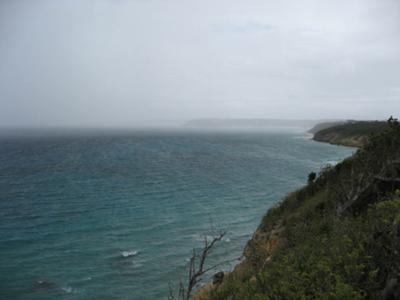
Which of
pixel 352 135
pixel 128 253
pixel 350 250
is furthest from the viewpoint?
pixel 352 135

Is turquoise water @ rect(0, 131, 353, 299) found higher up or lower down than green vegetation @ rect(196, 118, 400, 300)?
lower down

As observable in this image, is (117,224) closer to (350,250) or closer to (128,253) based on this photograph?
(128,253)

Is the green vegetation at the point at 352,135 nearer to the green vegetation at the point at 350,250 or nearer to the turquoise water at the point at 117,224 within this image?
the turquoise water at the point at 117,224

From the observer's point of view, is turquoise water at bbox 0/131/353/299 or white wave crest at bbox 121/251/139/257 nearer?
A: turquoise water at bbox 0/131/353/299

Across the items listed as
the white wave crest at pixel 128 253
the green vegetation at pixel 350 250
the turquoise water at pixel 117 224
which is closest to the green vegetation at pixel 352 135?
the turquoise water at pixel 117 224

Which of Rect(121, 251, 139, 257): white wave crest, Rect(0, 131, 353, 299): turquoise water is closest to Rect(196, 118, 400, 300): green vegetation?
Rect(0, 131, 353, 299): turquoise water

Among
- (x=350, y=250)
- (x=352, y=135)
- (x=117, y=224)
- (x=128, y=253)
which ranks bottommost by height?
(x=128, y=253)

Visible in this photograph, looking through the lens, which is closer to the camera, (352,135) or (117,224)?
(117,224)

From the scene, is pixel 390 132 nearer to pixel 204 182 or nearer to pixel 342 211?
pixel 342 211

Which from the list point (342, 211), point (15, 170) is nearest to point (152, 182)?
point (15, 170)

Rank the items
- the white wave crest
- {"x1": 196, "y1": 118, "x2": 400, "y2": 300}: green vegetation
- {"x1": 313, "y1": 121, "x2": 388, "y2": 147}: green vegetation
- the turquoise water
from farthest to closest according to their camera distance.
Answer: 1. {"x1": 313, "y1": 121, "x2": 388, "y2": 147}: green vegetation
2. the white wave crest
3. the turquoise water
4. {"x1": 196, "y1": 118, "x2": 400, "y2": 300}: green vegetation

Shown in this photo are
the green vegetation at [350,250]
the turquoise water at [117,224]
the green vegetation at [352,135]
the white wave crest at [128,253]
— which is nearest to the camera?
the green vegetation at [350,250]

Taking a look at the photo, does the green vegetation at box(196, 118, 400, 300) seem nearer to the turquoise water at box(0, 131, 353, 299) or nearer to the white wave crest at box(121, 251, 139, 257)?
the turquoise water at box(0, 131, 353, 299)

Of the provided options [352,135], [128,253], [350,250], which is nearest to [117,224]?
[128,253]
